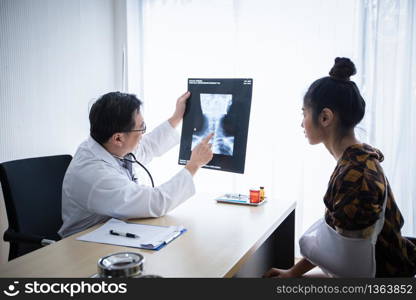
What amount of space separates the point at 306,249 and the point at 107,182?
753mm

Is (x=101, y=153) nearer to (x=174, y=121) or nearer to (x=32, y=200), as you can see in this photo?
(x=32, y=200)

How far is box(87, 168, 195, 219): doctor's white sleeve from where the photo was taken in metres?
1.44

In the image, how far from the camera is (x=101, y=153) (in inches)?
61.9

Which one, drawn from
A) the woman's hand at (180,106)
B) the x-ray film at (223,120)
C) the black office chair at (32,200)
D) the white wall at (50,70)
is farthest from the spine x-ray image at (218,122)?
the white wall at (50,70)

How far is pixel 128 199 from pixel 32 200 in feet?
1.67

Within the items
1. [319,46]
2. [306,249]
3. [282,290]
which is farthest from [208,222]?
[319,46]

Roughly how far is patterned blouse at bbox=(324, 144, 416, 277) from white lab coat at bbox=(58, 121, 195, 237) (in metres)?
0.59

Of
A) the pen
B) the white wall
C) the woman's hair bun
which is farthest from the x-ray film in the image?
the white wall

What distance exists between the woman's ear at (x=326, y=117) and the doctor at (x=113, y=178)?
52 centimetres

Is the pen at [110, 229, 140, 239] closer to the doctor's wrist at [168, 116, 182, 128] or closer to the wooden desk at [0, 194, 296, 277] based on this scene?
the wooden desk at [0, 194, 296, 277]

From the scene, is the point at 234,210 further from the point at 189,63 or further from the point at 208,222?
the point at 189,63

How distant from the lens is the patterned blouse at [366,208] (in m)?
1.11

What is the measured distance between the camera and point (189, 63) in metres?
2.85

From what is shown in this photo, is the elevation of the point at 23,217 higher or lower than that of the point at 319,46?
lower
